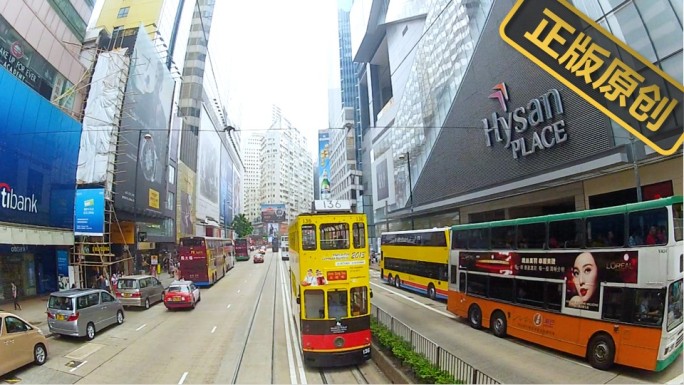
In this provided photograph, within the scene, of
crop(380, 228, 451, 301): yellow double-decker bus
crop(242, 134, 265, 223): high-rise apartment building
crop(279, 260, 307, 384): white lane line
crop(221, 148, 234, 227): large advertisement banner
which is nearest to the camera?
crop(279, 260, 307, 384): white lane line

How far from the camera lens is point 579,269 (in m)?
10.7

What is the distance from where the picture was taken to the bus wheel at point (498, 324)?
13643 mm

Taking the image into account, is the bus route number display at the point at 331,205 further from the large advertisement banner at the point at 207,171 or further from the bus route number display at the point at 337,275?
the large advertisement banner at the point at 207,171

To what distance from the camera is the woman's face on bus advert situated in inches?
404

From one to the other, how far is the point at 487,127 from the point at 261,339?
19879 millimetres

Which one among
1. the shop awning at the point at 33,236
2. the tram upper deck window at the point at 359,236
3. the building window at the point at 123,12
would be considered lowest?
the tram upper deck window at the point at 359,236

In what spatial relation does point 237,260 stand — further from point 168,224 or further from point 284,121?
point 284,121

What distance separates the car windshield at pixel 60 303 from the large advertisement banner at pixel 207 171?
50.9 meters

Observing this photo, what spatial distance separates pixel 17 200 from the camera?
19.2m

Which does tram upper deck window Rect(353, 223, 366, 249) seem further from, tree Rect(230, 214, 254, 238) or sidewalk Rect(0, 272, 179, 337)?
tree Rect(230, 214, 254, 238)

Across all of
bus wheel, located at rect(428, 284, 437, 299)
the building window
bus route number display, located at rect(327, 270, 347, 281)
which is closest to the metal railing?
bus route number display, located at rect(327, 270, 347, 281)

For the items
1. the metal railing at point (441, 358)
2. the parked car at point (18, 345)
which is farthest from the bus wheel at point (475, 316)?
the parked car at point (18, 345)

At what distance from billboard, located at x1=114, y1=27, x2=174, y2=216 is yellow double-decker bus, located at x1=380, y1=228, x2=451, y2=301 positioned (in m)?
18.5

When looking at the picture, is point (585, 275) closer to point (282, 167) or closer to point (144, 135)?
point (144, 135)
